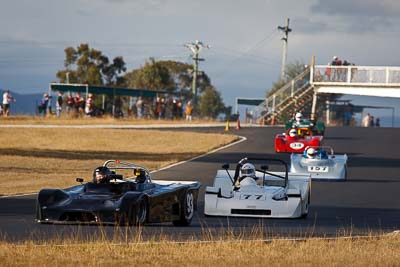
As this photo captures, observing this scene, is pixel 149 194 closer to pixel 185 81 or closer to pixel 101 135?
pixel 101 135

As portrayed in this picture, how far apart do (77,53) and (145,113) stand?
26.4 metres

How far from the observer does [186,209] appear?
67.0 feet

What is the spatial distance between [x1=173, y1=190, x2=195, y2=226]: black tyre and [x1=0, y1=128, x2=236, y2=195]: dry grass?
9.73 m

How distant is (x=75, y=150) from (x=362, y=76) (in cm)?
2285

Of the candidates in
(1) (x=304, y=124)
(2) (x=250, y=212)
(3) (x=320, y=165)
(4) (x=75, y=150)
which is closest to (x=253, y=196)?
(2) (x=250, y=212)

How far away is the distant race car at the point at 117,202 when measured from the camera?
1862cm

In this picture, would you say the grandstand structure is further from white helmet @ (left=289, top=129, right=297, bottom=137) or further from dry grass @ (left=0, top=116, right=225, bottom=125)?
white helmet @ (left=289, top=129, right=297, bottom=137)

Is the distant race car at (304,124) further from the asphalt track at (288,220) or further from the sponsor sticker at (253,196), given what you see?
the sponsor sticker at (253,196)

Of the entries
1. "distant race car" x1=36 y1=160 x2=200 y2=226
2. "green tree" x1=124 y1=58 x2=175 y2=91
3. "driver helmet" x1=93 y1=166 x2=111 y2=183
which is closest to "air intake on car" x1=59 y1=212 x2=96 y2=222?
"distant race car" x1=36 y1=160 x2=200 y2=226

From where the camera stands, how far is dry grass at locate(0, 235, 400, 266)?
13.9 metres

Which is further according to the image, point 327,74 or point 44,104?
point 44,104

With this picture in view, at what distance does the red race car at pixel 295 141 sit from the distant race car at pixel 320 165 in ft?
33.8

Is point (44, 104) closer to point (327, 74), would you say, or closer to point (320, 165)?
point (327, 74)

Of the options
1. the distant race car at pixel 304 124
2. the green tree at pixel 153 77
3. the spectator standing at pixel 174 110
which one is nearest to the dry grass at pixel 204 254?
the distant race car at pixel 304 124
